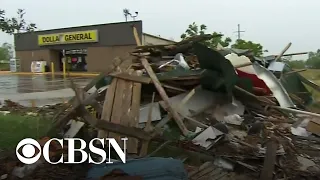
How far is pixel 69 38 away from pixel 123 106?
1043 inches

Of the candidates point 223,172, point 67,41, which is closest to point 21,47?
point 67,41

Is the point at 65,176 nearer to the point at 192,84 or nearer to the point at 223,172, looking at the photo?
the point at 223,172

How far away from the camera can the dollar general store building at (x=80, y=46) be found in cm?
2734

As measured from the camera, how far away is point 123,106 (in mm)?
4879

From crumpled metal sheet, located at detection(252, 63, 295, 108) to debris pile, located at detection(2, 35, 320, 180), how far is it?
20 mm

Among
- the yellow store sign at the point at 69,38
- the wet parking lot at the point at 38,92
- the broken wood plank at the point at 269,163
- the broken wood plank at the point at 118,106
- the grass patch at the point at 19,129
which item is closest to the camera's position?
the broken wood plank at the point at 269,163

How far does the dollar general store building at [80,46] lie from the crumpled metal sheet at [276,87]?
61.6 feet

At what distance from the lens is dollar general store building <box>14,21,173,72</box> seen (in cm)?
2734

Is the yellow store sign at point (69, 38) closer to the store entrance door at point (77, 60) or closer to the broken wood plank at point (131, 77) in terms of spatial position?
the store entrance door at point (77, 60)

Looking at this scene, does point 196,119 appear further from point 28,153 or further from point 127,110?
point 28,153

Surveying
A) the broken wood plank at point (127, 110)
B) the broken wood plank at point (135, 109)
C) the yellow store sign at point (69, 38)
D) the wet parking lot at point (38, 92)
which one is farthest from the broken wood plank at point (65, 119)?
the yellow store sign at point (69, 38)

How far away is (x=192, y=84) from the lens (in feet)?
19.1

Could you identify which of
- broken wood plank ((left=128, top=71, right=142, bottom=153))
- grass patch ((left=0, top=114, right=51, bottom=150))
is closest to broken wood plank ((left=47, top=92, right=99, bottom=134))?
grass patch ((left=0, top=114, right=51, bottom=150))

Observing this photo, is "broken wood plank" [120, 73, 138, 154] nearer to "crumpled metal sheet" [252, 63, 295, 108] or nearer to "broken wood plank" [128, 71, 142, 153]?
"broken wood plank" [128, 71, 142, 153]
